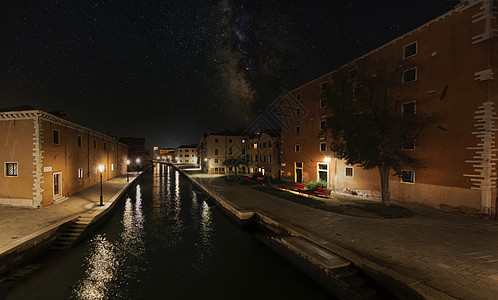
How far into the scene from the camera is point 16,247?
8.93 metres

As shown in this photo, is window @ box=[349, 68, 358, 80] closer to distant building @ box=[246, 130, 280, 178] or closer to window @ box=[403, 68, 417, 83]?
window @ box=[403, 68, 417, 83]

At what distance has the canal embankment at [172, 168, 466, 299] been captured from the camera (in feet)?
20.9

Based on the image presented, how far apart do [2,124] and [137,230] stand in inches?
486

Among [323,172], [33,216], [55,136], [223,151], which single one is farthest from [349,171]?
[223,151]

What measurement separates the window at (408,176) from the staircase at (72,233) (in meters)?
21.7

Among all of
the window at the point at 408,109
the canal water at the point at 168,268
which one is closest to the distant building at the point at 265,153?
the window at the point at 408,109

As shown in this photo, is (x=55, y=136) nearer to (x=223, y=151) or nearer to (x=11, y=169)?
(x=11, y=169)

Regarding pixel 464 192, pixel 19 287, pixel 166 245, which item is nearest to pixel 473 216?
pixel 464 192

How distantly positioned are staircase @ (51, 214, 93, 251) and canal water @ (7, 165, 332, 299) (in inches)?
17.5

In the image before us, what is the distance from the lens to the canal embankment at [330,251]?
251 inches

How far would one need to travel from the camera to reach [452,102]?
13.9 m

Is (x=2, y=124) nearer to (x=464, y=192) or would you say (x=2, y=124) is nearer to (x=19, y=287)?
(x=19, y=287)

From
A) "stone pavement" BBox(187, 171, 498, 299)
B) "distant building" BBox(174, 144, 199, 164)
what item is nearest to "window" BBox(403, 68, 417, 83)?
"stone pavement" BBox(187, 171, 498, 299)

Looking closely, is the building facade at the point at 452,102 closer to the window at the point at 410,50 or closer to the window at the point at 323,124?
the window at the point at 410,50
